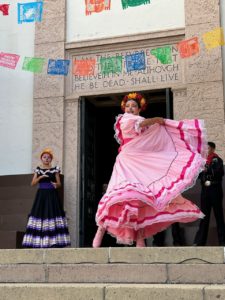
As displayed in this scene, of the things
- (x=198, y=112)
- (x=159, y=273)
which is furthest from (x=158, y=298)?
(x=198, y=112)

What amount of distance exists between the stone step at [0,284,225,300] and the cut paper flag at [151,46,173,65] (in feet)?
21.0

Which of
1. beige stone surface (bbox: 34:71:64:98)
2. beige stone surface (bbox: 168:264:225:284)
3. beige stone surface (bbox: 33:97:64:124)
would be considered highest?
beige stone surface (bbox: 34:71:64:98)

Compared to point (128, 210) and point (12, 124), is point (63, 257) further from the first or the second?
point (12, 124)

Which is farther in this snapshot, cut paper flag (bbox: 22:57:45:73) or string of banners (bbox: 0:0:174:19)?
cut paper flag (bbox: 22:57:45:73)

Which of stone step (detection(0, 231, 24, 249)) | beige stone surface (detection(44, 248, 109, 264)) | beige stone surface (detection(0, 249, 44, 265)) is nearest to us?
beige stone surface (detection(44, 248, 109, 264))

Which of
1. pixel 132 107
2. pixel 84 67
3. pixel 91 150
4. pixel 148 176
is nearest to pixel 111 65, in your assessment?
pixel 84 67

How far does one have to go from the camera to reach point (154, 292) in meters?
4.27

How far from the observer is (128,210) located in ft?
19.4

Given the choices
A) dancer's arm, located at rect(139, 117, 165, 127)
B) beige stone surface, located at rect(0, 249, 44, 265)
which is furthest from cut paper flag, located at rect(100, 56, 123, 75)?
beige stone surface, located at rect(0, 249, 44, 265)

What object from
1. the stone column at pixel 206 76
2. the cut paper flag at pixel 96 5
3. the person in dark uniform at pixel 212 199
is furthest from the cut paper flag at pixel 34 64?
the person in dark uniform at pixel 212 199

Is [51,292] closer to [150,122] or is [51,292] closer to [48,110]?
[150,122]

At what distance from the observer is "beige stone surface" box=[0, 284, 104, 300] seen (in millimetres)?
4430

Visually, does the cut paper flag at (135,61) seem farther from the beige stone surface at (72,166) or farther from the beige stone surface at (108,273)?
the beige stone surface at (108,273)

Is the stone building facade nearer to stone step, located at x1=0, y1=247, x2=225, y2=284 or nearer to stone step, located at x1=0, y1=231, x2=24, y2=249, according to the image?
stone step, located at x1=0, y1=231, x2=24, y2=249
